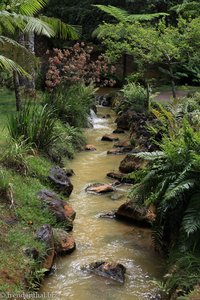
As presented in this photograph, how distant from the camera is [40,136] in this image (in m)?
8.22

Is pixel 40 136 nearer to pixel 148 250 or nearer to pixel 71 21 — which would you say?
pixel 148 250

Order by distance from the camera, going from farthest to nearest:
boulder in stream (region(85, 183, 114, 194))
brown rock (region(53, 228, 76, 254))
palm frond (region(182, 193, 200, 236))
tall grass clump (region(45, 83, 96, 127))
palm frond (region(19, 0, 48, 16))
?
tall grass clump (region(45, 83, 96, 127)) → palm frond (region(19, 0, 48, 16)) → boulder in stream (region(85, 183, 114, 194)) → brown rock (region(53, 228, 76, 254)) → palm frond (region(182, 193, 200, 236))

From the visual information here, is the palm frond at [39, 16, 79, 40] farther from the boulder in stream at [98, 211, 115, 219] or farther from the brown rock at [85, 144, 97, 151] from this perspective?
the boulder in stream at [98, 211, 115, 219]

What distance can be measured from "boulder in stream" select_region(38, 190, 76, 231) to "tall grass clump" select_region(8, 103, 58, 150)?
1.74m

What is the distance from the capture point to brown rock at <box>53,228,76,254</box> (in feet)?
17.4

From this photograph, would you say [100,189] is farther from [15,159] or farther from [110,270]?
[110,270]

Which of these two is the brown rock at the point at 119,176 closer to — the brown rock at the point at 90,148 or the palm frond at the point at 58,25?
the brown rock at the point at 90,148

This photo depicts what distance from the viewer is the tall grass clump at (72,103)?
37.6 ft

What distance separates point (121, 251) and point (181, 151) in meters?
1.58

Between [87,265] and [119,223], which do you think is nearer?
[87,265]

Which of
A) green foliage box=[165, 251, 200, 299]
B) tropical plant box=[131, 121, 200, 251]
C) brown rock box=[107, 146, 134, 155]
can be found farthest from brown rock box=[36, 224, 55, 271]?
brown rock box=[107, 146, 134, 155]

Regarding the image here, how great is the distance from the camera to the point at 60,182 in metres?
7.17

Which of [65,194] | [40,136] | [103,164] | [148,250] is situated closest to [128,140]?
[103,164]

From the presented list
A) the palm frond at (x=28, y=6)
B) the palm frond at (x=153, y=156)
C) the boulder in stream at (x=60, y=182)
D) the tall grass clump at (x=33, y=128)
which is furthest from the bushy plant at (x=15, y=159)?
the palm frond at (x=28, y=6)
